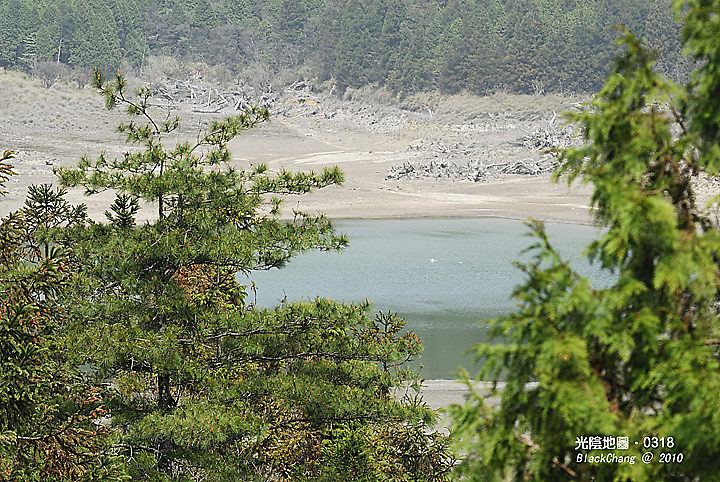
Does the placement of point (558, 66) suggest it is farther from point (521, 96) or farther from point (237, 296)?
point (237, 296)

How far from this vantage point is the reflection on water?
661 inches

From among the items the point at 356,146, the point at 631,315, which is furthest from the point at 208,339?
the point at 356,146

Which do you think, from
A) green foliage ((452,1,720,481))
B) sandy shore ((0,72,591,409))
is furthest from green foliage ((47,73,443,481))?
sandy shore ((0,72,591,409))

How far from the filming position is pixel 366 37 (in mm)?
71812

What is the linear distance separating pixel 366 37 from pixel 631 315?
71.6m

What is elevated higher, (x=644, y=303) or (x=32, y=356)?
(x=644, y=303)

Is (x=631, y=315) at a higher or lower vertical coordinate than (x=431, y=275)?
higher

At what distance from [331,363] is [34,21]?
67806 mm

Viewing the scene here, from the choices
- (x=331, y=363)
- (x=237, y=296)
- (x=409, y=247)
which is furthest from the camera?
(x=409, y=247)

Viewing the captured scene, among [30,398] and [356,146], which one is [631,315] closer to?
[30,398]

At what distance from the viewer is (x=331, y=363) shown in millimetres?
7602

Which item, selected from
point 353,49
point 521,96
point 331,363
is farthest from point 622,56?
point 353,49

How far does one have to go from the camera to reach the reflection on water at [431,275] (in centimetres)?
1678

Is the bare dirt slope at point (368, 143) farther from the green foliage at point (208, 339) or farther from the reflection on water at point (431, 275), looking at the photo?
the green foliage at point (208, 339)
